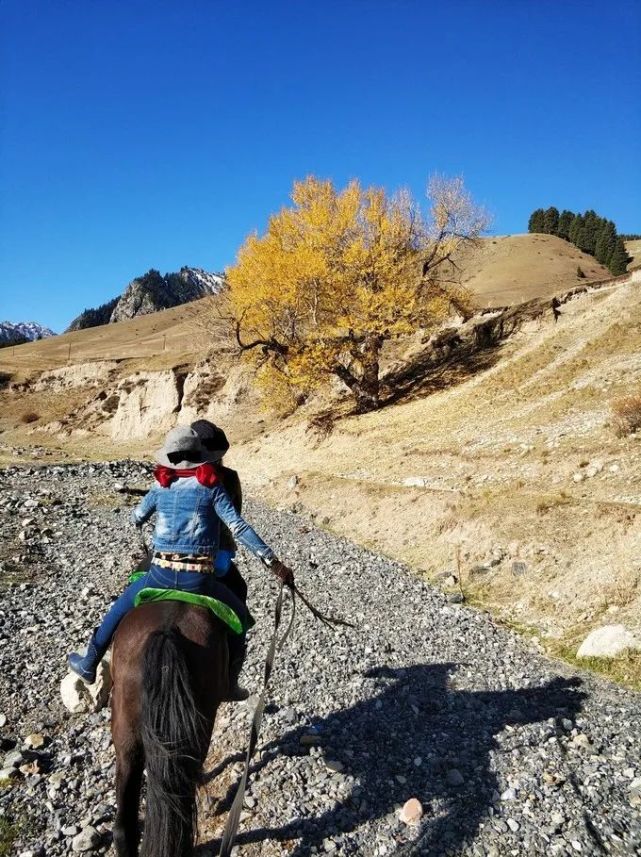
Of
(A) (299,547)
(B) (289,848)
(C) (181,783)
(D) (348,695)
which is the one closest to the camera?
(C) (181,783)

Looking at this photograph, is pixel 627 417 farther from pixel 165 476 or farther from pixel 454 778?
pixel 165 476

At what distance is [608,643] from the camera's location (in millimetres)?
9961

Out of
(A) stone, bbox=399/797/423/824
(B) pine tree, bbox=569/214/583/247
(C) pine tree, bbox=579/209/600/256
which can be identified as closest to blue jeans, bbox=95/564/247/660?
(A) stone, bbox=399/797/423/824

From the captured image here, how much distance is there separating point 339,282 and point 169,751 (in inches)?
1160

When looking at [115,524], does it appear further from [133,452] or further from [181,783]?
[133,452]

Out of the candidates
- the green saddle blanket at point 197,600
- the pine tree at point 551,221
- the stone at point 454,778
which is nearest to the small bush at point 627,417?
the stone at point 454,778

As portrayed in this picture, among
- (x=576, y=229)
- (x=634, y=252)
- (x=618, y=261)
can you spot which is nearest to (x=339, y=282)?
(x=618, y=261)

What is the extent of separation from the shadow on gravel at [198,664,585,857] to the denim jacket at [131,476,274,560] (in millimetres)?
2870

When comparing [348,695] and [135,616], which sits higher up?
[135,616]

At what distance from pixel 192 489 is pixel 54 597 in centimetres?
861

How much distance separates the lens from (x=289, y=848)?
5.47 m

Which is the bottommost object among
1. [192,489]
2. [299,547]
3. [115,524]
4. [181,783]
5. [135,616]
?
[299,547]

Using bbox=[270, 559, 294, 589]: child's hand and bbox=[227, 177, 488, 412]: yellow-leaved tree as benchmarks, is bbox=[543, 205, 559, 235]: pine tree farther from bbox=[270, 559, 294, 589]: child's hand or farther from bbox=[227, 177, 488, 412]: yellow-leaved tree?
bbox=[270, 559, 294, 589]: child's hand

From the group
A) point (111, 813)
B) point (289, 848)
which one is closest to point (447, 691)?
point (289, 848)
